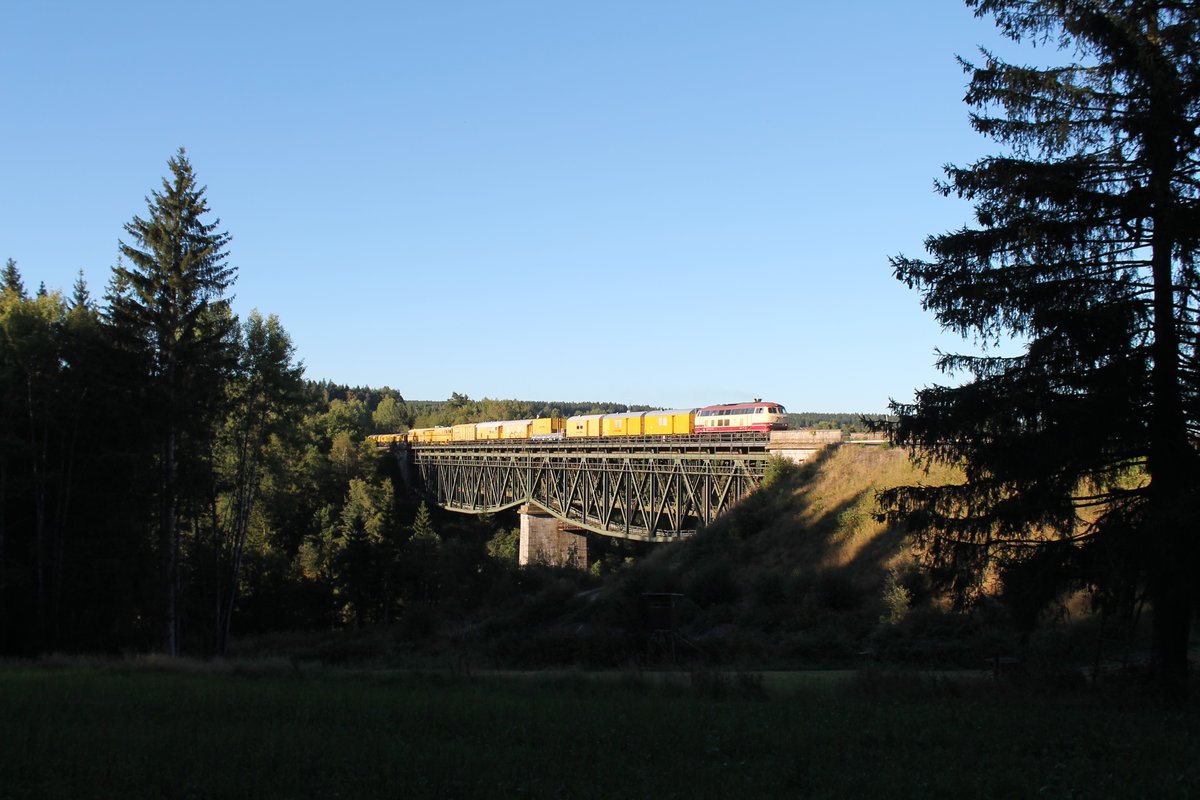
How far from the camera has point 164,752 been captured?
8.16 m

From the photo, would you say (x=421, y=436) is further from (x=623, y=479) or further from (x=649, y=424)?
(x=623, y=479)

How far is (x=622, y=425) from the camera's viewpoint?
59781mm

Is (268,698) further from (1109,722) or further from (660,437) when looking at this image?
(660,437)

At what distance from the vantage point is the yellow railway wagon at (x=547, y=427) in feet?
236

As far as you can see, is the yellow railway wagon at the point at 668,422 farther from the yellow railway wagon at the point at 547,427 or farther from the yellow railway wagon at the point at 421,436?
the yellow railway wagon at the point at 421,436

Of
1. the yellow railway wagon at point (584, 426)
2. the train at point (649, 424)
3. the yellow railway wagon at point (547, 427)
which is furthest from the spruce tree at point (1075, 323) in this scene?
the yellow railway wagon at point (547, 427)

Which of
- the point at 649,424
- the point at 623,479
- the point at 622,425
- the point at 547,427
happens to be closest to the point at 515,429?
the point at 547,427

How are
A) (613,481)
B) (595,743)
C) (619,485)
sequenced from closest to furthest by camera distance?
1. (595,743)
2. (619,485)
3. (613,481)

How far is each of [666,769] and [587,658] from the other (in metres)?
14.5

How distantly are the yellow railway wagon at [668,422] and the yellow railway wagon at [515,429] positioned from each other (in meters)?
20.4

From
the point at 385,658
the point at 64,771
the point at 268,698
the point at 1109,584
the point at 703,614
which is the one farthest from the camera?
the point at 703,614

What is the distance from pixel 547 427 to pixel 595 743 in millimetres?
64309

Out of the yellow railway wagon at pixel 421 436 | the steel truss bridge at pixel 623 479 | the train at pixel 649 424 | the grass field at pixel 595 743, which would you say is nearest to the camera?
the grass field at pixel 595 743

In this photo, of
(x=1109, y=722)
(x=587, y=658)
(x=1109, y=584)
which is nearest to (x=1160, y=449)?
(x=1109, y=584)
